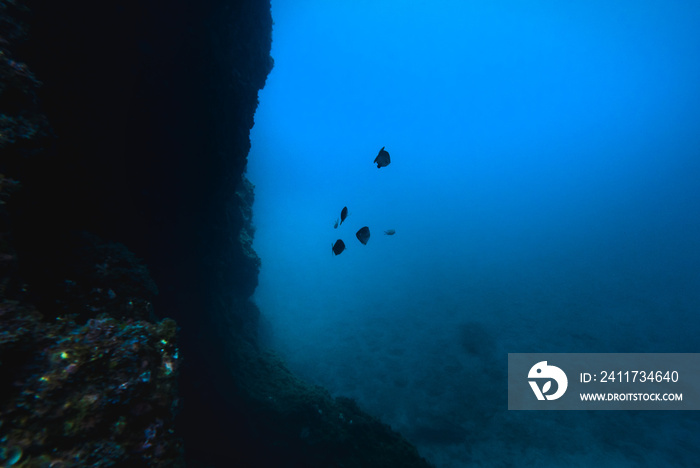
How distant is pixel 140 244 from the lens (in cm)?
626

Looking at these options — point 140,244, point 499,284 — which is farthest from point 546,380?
point 140,244

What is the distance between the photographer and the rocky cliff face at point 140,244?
7.04 feet

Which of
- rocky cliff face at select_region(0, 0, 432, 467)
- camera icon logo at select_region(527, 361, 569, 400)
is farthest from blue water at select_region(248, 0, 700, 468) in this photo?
rocky cliff face at select_region(0, 0, 432, 467)

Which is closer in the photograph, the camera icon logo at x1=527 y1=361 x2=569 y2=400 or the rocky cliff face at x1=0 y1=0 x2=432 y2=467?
the rocky cliff face at x1=0 y1=0 x2=432 y2=467

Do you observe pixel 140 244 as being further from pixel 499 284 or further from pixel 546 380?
pixel 499 284

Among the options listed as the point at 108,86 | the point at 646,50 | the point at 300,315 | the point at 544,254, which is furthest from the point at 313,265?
the point at 646,50

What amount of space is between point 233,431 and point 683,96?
966ft

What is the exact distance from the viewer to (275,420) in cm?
762

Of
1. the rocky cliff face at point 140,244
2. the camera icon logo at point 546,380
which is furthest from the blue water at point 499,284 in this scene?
the rocky cliff face at point 140,244

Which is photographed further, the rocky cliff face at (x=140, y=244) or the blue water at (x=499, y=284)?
the blue water at (x=499, y=284)

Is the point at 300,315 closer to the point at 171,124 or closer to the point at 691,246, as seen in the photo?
the point at 171,124

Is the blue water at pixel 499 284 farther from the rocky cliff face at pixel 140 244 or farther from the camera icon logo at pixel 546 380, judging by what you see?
the rocky cliff face at pixel 140 244

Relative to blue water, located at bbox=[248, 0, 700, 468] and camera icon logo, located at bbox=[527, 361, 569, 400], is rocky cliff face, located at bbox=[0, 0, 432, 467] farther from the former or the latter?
camera icon logo, located at bbox=[527, 361, 569, 400]

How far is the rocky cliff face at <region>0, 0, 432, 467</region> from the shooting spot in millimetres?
2146
